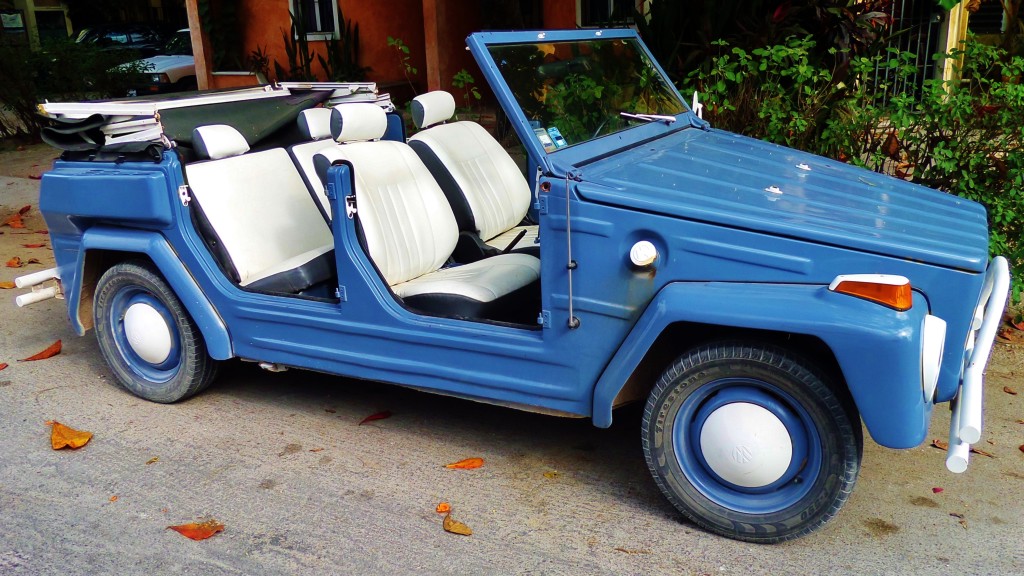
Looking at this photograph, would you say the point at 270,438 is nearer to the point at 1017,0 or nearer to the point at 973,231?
the point at 973,231

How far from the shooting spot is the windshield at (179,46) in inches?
722

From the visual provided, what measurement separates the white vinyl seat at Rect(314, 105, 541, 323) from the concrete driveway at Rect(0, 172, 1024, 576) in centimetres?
65

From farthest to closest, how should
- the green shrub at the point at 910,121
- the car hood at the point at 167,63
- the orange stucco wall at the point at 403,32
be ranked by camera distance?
the car hood at the point at 167,63
the orange stucco wall at the point at 403,32
the green shrub at the point at 910,121

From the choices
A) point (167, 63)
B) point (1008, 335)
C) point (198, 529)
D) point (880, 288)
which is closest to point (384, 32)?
point (167, 63)

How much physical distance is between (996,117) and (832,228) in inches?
93.9


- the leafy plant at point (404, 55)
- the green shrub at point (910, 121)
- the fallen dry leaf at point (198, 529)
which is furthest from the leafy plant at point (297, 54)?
the fallen dry leaf at point (198, 529)

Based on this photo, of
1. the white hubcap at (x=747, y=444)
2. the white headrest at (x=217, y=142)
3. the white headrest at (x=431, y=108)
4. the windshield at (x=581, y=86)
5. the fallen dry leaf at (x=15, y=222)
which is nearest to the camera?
the white hubcap at (x=747, y=444)

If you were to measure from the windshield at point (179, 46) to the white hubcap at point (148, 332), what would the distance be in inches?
602

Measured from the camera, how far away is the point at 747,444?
300 cm

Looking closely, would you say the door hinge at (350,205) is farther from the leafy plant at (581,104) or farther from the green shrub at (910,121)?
the green shrub at (910,121)

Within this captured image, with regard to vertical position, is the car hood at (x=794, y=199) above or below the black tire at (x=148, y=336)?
above

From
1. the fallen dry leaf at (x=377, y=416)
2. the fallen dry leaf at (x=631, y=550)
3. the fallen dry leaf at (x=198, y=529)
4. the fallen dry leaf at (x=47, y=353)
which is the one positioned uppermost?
the fallen dry leaf at (x=631, y=550)

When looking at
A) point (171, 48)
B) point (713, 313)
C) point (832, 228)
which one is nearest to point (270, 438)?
point (713, 313)

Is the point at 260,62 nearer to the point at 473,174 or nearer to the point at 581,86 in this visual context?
the point at 473,174
